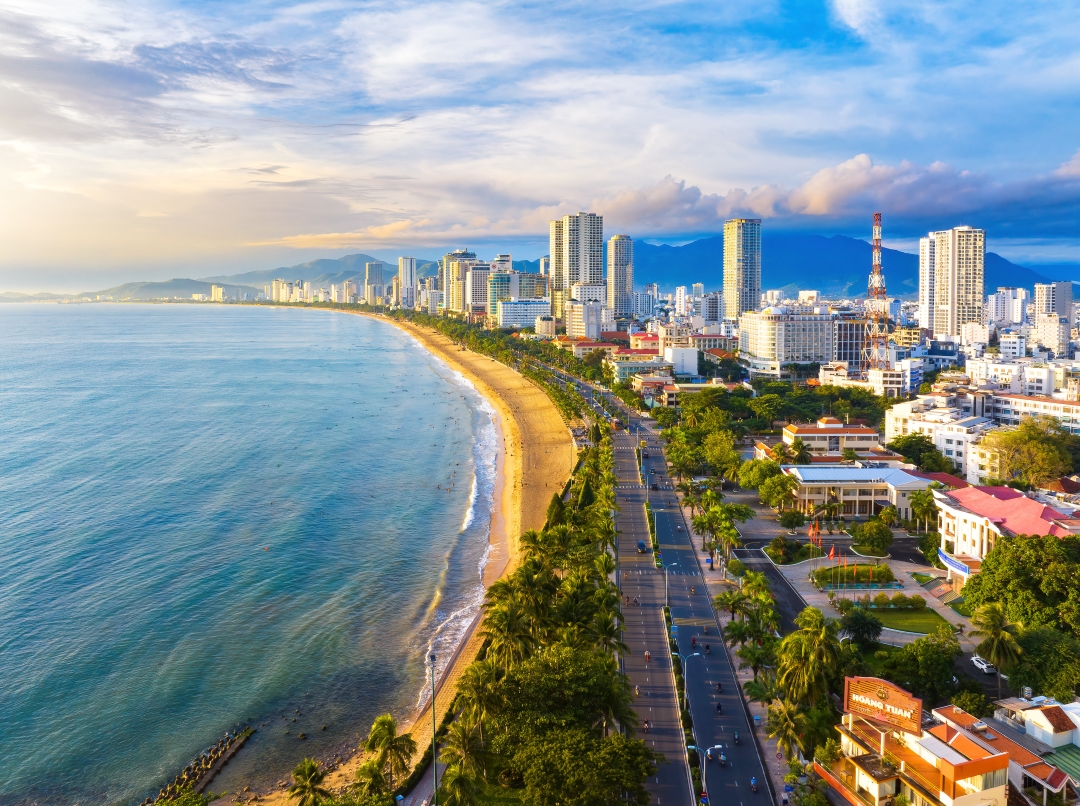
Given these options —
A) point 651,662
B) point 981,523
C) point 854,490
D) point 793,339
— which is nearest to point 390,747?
point 651,662

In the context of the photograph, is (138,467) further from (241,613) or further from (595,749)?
(595,749)

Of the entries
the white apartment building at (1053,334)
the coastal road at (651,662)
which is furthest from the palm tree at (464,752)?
the white apartment building at (1053,334)

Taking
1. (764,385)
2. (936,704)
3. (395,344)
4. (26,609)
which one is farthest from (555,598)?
(395,344)

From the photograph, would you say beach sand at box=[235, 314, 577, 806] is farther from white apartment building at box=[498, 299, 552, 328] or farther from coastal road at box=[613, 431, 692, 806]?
white apartment building at box=[498, 299, 552, 328]

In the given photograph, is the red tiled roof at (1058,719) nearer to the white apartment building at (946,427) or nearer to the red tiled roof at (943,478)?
the red tiled roof at (943,478)

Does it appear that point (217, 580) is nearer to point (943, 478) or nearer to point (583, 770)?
point (583, 770)
